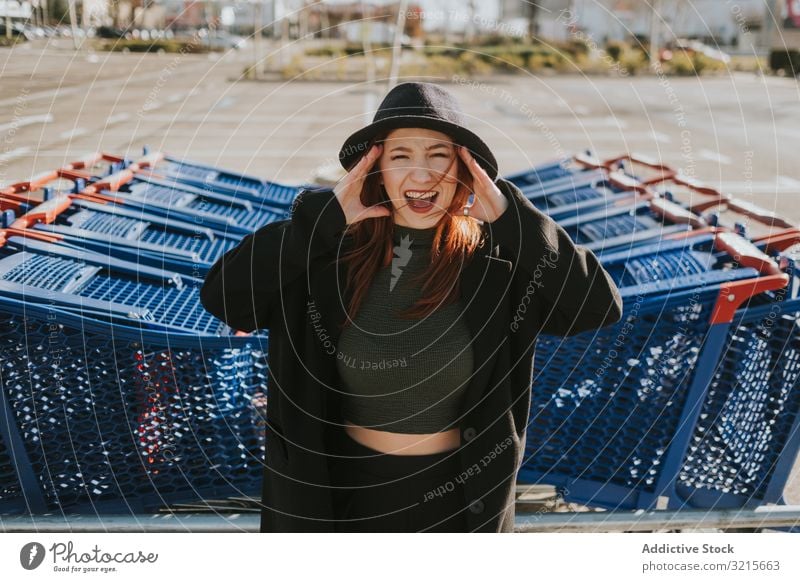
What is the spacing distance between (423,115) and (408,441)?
0.79m

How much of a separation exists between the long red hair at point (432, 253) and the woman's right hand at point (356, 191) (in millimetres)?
38

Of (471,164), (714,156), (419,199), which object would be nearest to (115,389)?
(419,199)

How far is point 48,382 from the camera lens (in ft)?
9.08

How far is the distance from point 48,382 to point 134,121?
12119 mm

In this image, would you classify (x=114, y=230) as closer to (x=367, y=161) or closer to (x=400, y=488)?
(x=367, y=161)

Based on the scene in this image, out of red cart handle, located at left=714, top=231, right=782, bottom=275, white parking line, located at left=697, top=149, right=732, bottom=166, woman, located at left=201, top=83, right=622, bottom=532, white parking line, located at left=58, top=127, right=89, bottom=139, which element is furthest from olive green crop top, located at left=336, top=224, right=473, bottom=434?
white parking line, located at left=697, top=149, right=732, bottom=166

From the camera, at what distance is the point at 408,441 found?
2.05 meters

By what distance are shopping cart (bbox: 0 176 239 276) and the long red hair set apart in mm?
1478

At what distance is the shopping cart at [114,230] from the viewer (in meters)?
3.28

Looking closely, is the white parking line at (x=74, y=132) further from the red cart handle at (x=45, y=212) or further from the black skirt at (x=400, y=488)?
the black skirt at (x=400, y=488)

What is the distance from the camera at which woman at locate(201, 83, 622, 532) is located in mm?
1963

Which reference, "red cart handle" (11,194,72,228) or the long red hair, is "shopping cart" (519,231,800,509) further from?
"red cart handle" (11,194,72,228)
